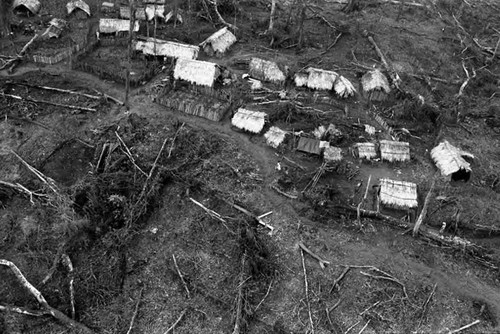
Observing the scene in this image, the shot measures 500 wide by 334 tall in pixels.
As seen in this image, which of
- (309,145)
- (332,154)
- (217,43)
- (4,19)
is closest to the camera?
(332,154)

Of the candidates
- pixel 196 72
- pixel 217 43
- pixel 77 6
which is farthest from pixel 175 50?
pixel 77 6

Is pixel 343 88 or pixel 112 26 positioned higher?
pixel 112 26

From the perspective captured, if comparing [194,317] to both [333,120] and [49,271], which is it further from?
[333,120]

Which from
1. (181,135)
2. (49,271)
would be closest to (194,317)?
(49,271)

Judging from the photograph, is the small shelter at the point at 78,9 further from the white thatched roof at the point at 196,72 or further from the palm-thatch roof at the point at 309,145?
the palm-thatch roof at the point at 309,145

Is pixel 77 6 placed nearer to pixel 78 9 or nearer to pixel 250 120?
pixel 78 9

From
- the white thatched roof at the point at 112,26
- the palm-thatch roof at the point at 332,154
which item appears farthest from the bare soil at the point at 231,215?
the white thatched roof at the point at 112,26
